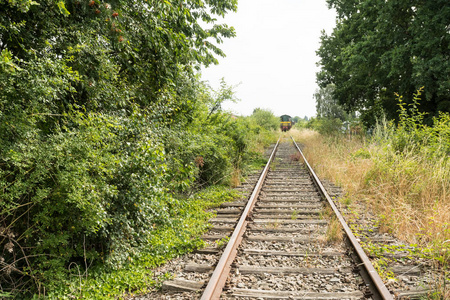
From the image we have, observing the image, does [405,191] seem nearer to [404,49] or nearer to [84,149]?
[84,149]

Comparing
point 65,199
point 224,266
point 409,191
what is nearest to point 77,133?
point 65,199

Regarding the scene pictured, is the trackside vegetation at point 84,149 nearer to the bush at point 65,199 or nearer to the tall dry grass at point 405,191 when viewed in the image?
the bush at point 65,199

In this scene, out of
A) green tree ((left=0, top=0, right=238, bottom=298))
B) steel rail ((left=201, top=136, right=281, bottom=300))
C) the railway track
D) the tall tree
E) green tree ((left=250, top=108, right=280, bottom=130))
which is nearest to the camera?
green tree ((left=0, top=0, right=238, bottom=298))

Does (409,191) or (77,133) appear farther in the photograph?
(409,191)

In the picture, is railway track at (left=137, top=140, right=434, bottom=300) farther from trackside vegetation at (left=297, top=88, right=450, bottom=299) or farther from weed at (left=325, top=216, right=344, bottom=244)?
trackside vegetation at (left=297, top=88, right=450, bottom=299)

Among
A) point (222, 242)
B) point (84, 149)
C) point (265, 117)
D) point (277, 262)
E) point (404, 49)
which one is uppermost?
point (404, 49)

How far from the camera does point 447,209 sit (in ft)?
14.1

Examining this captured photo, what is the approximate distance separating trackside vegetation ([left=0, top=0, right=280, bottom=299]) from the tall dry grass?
10.9ft

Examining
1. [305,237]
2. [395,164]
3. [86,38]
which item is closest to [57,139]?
→ [86,38]

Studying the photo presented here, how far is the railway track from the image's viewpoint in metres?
2.96

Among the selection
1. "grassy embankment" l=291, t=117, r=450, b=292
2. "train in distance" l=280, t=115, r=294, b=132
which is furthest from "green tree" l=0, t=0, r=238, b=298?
"train in distance" l=280, t=115, r=294, b=132

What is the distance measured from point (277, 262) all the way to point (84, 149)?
2772 mm

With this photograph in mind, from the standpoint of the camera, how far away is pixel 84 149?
118 inches

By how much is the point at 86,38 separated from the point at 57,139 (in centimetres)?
145
